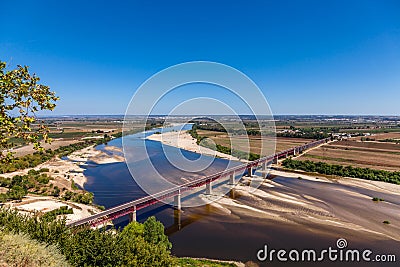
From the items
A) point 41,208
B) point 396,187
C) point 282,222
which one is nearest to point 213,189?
point 282,222

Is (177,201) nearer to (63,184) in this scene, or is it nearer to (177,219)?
(177,219)

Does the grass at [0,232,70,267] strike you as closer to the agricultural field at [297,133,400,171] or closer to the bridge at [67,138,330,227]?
the bridge at [67,138,330,227]

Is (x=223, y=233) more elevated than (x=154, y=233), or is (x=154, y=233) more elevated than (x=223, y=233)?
(x=154, y=233)

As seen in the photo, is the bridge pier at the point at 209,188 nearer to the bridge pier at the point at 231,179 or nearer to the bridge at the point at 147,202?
the bridge at the point at 147,202

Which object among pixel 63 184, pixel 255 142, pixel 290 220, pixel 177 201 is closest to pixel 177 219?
pixel 177 201

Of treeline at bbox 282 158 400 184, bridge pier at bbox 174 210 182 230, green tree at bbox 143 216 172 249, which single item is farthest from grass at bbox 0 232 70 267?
treeline at bbox 282 158 400 184

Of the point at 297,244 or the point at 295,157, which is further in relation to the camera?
the point at 295,157

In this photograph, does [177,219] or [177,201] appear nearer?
[177,219]

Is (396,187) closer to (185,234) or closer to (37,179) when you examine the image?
(185,234)
